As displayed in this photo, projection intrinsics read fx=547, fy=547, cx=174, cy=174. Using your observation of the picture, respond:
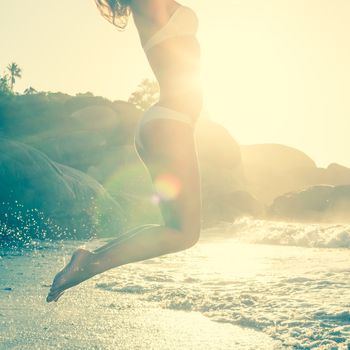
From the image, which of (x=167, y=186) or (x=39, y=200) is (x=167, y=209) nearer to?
(x=167, y=186)

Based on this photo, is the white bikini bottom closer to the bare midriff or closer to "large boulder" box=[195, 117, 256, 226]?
the bare midriff

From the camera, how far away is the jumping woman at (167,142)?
2.66 meters

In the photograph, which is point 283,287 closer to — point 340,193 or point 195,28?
point 195,28

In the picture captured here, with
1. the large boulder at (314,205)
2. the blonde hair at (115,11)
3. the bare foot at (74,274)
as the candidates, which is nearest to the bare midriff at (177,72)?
the blonde hair at (115,11)

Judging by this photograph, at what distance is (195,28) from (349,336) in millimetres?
1852

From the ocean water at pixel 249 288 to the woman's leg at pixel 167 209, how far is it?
78 centimetres

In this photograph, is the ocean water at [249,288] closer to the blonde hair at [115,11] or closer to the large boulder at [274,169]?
the blonde hair at [115,11]

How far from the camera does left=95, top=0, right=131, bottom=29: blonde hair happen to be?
2.97m

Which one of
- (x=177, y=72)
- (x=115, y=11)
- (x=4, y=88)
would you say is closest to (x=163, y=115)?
(x=177, y=72)

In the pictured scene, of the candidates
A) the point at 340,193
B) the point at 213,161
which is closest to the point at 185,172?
the point at 340,193

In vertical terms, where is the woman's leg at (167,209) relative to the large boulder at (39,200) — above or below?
above

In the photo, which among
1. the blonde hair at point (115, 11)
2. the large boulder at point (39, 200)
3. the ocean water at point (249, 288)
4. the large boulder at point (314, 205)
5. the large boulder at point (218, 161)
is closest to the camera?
the blonde hair at point (115, 11)

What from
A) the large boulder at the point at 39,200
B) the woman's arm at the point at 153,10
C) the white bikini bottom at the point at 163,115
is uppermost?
the woman's arm at the point at 153,10

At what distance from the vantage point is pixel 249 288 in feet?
15.5
